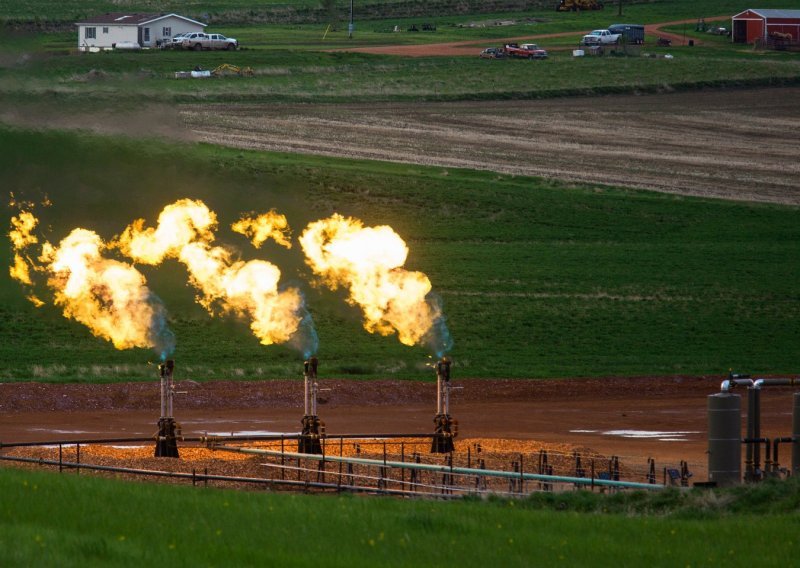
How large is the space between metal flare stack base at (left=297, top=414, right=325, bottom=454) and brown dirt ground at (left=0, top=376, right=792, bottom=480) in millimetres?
4222

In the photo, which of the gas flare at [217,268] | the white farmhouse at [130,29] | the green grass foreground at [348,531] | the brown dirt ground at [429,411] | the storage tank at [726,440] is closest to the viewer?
the green grass foreground at [348,531]

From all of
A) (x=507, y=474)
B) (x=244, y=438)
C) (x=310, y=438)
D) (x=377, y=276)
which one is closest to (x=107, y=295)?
(x=244, y=438)

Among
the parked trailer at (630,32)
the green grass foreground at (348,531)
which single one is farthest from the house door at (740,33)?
the green grass foreground at (348,531)

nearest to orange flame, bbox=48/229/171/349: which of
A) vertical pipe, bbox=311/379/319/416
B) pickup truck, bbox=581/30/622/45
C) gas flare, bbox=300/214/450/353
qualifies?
vertical pipe, bbox=311/379/319/416

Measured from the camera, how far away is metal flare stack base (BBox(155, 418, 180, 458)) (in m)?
40.8

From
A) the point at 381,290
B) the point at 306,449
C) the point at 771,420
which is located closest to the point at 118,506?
the point at 306,449

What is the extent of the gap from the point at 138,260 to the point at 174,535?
29.2m

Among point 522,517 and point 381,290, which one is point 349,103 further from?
point 522,517

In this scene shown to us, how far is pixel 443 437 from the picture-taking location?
42625 millimetres

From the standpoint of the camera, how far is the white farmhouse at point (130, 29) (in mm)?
121438

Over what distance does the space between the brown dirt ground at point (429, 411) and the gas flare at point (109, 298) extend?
3.24m

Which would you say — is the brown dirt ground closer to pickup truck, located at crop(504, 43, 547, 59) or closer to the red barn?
pickup truck, located at crop(504, 43, 547, 59)

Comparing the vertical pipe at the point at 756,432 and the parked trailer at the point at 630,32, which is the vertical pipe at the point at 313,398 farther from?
the parked trailer at the point at 630,32

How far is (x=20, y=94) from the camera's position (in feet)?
164
